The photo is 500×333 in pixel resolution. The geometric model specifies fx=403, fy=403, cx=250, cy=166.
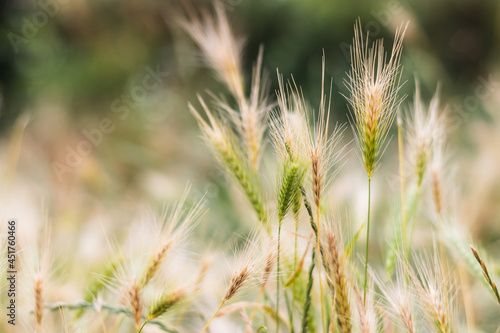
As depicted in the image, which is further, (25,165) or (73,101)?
(73,101)

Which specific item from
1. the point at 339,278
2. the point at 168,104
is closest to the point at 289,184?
the point at 339,278

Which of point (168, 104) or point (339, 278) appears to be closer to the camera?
point (339, 278)

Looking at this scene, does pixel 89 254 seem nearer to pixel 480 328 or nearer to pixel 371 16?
pixel 480 328

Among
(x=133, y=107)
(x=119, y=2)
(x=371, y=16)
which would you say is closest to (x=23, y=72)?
(x=119, y=2)

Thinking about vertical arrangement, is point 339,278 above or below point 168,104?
below

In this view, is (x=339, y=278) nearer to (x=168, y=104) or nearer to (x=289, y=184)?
(x=289, y=184)

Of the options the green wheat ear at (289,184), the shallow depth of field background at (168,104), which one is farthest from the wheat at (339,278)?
the shallow depth of field background at (168,104)

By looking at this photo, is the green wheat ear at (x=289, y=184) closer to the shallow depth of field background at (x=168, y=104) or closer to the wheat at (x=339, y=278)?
the wheat at (x=339, y=278)

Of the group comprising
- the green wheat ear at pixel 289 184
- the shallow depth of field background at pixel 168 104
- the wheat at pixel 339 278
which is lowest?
the wheat at pixel 339 278
